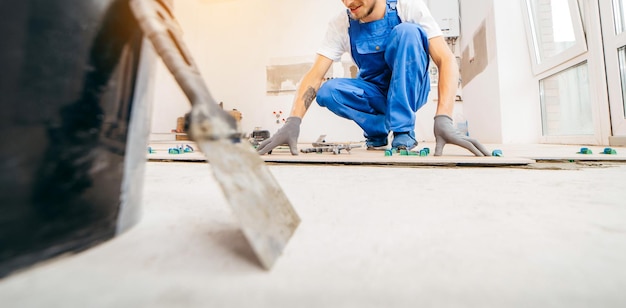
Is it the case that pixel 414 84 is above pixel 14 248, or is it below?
above

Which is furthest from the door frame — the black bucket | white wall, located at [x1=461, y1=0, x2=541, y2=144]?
the black bucket

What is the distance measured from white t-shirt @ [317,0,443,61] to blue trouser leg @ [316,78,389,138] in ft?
0.56

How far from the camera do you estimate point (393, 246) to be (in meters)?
0.26

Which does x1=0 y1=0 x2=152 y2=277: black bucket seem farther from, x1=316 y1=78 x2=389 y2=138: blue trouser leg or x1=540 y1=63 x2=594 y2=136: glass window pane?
x1=540 y1=63 x2=594 y2=136: glass window pane

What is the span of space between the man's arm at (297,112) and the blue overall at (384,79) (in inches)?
8.0

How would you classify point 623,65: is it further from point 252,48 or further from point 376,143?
point 252,48

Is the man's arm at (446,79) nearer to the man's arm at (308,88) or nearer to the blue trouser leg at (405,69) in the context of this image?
the blue trouser leg at (405,69)

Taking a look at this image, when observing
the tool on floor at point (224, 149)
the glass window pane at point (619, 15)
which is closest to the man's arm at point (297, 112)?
the tool on floor at point (224, 149)

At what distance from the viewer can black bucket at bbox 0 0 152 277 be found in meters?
0.20

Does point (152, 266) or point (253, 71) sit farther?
point (253, 71)

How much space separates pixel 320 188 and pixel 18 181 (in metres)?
0.40

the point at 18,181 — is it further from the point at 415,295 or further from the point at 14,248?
the point at 415,295

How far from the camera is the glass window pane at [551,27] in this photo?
2.07m

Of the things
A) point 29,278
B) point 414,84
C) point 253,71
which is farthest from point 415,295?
point 253,71
